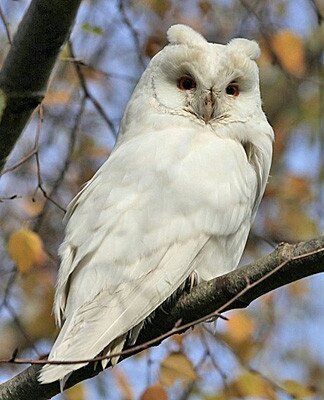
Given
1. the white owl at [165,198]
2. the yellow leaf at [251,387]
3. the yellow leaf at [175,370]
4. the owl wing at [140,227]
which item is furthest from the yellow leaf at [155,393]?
the owl wing at [140,227]

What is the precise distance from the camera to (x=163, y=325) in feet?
12.4

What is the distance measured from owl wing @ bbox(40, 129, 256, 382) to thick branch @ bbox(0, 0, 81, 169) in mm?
479

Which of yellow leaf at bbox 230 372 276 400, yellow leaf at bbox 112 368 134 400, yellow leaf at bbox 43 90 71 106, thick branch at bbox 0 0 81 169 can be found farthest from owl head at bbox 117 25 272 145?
yellow leaf at bbox 43 90 71 106

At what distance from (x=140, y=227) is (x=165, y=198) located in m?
0.19

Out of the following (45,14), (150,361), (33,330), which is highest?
(45,14)

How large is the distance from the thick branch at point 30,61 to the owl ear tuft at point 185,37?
3.91 feet

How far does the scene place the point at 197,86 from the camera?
4844 mm

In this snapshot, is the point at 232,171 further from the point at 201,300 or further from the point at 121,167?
the point at 201,300

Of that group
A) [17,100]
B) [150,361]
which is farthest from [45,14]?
[150,361]

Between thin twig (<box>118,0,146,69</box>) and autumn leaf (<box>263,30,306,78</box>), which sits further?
autumn leaf (<box>263,30,306,78</box>)

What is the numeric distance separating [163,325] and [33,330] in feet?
13.0

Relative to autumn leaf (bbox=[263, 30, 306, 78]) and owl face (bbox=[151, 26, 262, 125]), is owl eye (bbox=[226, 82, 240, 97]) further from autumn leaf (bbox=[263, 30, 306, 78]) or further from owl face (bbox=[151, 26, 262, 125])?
autumn leaf (bbox=[263, 30, 306, 78])

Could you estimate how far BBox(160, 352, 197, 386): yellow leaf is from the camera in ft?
18.4

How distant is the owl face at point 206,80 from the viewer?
4785mm
